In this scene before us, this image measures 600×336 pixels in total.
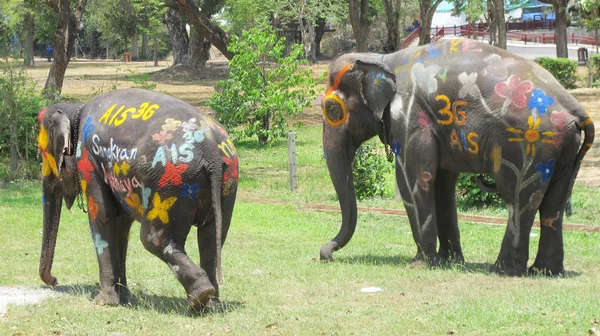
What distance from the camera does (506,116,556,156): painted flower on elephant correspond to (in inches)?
366

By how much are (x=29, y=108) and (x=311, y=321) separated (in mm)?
13380

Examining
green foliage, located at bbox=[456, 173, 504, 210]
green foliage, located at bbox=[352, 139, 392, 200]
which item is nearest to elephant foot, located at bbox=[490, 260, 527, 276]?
A: green foliage, located at bbox=[456, 173, 504, 210]

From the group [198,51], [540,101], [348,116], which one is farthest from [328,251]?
[198,51]

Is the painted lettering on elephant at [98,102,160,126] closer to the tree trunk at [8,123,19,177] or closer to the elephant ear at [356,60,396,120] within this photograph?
the elephant ear at [356,60,396,120]

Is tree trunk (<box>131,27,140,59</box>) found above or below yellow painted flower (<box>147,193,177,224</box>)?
above

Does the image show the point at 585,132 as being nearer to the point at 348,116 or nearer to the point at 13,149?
the point at 348,116

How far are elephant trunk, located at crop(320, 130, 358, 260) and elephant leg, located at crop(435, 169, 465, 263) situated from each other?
3.15 ft

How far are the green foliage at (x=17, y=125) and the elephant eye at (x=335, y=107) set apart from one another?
31.3 feet

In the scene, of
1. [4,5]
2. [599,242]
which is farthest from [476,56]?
[4,5]

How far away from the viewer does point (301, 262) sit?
35.1 feet

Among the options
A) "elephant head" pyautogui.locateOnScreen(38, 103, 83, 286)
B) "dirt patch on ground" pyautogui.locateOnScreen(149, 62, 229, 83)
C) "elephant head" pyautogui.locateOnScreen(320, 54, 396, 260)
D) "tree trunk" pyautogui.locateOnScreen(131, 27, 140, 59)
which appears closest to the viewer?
"elephant head" pyautogui.locateOnScreen(38, 103, 83, 286)

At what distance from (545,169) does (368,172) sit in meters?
7.13

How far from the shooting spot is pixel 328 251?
35.1ft

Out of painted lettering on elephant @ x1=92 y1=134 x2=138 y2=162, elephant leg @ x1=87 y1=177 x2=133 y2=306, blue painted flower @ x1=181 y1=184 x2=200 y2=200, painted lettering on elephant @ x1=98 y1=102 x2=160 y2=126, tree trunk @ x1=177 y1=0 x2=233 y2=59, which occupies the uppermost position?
tree trunk @ x1=177 y1=0 x2=233 y2=59
